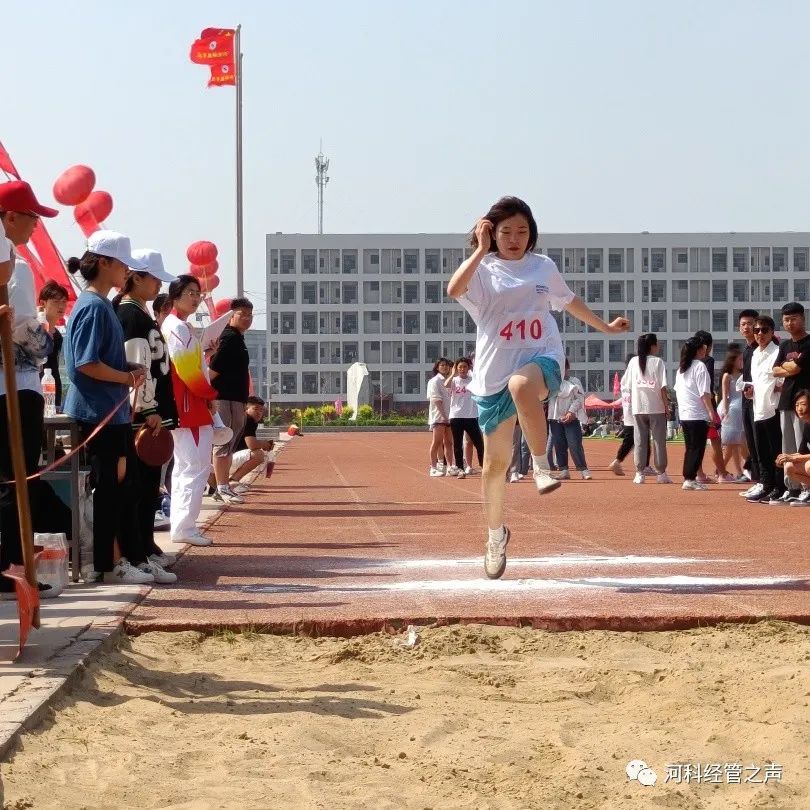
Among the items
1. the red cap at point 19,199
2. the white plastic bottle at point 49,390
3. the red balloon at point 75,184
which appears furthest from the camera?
the red balloon at point 75,184

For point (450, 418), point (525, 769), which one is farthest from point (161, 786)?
point (450, 418)

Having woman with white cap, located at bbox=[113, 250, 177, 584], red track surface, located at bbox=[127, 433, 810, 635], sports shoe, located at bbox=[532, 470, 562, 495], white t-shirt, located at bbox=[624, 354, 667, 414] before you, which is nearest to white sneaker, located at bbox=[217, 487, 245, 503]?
red track surface, located at bbox=[127, 433, 810, 635]

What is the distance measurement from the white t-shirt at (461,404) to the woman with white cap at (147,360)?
11.7m

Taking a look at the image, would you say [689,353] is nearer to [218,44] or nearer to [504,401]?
[504,401]

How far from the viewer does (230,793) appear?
12.0ft

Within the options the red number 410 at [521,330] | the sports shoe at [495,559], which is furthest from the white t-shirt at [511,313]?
the sports shoe at [495,559]

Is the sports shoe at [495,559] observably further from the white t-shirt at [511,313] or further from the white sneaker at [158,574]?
the white sneaker at [158,574]

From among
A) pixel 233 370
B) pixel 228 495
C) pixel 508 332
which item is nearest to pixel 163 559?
pixel 508 332

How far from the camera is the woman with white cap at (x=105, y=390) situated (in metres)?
7.25

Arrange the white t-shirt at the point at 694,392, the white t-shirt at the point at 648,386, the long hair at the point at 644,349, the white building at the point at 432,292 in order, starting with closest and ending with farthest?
the white t-shirt at the point at 694,392, the white t-shirt at the point at 648,386, the long hair at the point at 644,349, the white building at the point at 432,292

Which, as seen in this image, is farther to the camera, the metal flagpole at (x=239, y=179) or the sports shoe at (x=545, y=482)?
the metal flagpole at (x=239, y=179)

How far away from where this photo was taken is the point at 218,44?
34.3m

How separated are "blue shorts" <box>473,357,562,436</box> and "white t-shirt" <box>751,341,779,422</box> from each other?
711 cm

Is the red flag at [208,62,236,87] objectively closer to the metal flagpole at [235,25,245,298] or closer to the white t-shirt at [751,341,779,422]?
the metal flagpole at [235,25,245,298]
